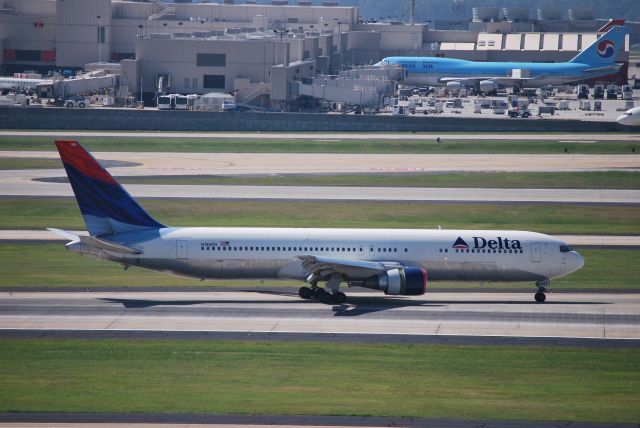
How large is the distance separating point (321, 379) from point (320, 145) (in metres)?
80.4

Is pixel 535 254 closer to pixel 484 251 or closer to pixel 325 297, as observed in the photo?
pixel 484 251

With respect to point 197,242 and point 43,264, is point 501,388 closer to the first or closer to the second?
point 197,242

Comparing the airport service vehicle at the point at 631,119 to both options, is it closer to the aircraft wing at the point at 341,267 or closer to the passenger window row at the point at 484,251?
the passenger window row at the point at 484,251

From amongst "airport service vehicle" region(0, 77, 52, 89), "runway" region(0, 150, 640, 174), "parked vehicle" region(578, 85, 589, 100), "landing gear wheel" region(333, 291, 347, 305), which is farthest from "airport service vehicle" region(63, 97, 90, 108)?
"landing gear wheel" region(333, 291, 347, 305)

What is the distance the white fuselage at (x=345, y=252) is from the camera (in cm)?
5678

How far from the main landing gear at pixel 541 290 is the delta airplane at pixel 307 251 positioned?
5 cm

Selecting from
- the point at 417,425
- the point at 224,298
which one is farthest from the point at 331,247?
the point at 417,425

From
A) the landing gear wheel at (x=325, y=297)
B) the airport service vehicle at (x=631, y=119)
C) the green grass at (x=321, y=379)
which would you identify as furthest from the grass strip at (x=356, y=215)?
the airport service vehicle at (x=631, y=119)

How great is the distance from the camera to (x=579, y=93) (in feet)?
602

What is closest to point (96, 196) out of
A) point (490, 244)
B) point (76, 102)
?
point (490, 244)

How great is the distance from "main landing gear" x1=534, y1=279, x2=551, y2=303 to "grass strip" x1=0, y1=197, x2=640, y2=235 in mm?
18331

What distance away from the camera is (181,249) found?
186 feet

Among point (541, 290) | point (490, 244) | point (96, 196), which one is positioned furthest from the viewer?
point (490, 244)

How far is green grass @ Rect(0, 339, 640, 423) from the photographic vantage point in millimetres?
38062
